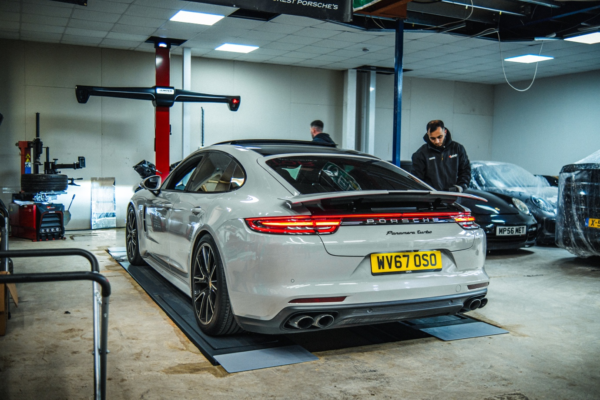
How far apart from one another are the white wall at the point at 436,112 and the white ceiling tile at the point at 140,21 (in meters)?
6.52

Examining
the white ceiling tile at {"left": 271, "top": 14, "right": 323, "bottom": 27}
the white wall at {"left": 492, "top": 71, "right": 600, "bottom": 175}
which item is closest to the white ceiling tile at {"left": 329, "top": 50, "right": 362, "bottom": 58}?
the white ceiling tile at {"left": 271, "top": 14, "right": 323, "bottom": 27}

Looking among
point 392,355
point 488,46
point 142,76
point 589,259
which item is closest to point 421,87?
point 488,46

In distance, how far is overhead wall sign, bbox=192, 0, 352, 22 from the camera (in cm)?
493

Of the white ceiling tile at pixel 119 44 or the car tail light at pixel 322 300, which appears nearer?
the car tail light at pixel 322 300

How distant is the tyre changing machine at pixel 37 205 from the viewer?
814cm

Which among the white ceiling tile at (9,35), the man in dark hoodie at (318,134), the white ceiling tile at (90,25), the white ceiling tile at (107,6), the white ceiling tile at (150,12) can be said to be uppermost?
the white ceiling tile at (150,12)

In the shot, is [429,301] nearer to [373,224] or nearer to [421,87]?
[373,224]

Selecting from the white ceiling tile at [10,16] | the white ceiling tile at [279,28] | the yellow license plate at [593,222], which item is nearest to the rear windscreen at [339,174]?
the yellow license plate at [593,222]

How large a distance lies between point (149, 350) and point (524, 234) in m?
5.30

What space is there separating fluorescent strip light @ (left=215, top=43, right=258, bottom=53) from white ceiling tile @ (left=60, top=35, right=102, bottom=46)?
90.0 inches

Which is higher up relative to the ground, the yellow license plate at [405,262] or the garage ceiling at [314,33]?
the garage ceiling at [314,33]

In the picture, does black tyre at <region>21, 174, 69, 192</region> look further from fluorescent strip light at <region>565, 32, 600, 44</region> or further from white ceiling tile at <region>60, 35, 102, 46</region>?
fluorescent strip light at <region>565, 32, 600, 44</region>

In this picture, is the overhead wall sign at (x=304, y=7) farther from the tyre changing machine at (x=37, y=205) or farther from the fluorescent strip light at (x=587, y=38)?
the fluorescent strip light at (x=587, y=38)

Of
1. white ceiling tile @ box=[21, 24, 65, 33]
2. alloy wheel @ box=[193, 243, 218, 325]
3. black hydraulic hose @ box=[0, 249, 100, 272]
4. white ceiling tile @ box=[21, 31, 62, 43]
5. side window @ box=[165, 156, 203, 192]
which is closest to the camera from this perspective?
black hydraulic hose @ box=[0, 249, 100, 272]
